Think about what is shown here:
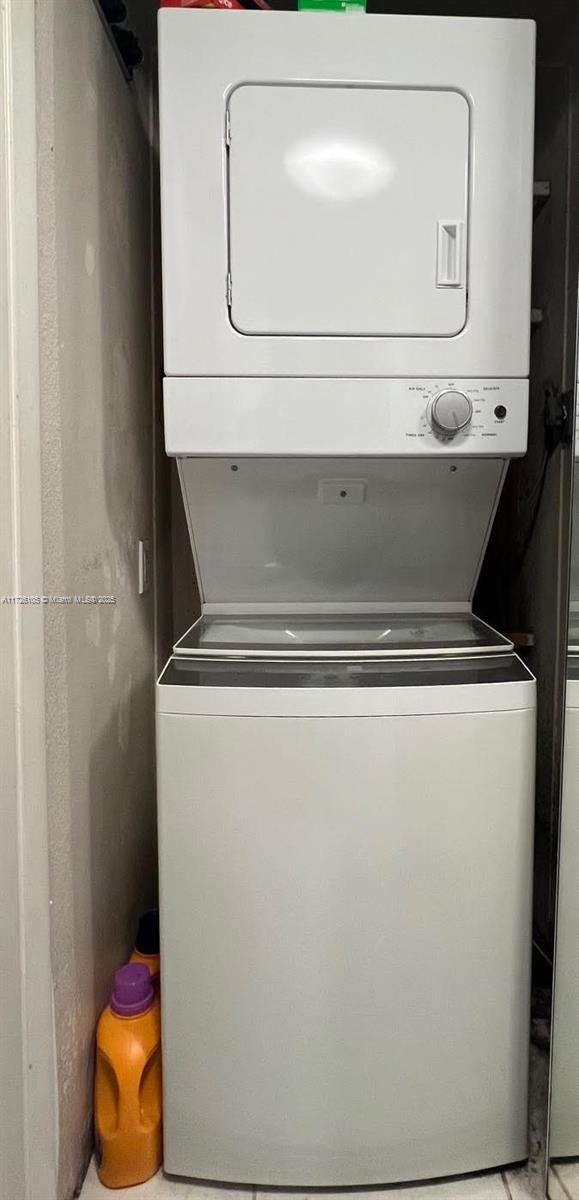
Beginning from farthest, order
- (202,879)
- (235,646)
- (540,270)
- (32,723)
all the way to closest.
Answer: (540,270), (235,646), (202,879), (32,723)

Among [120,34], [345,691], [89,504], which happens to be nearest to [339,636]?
[345,691]

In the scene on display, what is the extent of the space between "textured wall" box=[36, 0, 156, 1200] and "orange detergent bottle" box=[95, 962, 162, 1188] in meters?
0.04

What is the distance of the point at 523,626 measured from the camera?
62.5 inches

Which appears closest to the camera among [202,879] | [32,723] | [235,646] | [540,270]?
[32,723]

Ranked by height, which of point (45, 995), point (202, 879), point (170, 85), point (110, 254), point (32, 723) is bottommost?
point (45, 995)

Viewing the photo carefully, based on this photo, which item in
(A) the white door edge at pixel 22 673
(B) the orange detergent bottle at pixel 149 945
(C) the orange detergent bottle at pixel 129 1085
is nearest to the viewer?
(A) the white door edge at pixel 22 673

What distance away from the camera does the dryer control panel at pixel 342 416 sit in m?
1.13

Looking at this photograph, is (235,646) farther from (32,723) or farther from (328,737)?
(32,723)

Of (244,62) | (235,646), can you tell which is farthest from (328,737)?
(244,62)

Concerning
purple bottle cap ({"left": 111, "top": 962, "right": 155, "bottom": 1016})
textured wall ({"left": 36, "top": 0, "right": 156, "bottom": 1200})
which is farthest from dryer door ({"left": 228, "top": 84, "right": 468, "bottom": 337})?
purple bottle cap ({"left": 111, "top": 962, "right": 155, "bottom": 1016})

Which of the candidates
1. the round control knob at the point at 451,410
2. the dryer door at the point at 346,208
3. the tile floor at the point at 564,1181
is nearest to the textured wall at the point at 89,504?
the dryer door at the point at 346,208

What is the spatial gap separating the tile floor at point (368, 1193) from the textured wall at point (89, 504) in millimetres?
80

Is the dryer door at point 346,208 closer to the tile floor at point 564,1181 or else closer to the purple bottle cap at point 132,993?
the purple bottle cap at point 132,993

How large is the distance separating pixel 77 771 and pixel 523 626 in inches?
40.9
